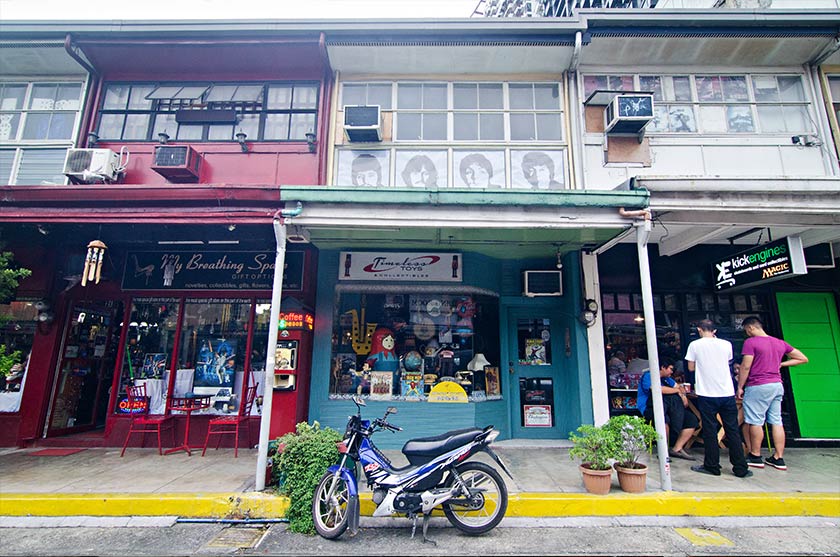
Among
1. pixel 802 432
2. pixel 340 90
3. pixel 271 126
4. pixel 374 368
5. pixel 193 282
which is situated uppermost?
pixel 340 90

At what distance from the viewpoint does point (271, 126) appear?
328 inches

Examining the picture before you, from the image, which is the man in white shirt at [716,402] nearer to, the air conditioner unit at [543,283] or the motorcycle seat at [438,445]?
the air conditioner unit at [543,283]

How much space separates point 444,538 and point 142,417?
6.13m

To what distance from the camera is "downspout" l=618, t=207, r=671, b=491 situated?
5.04 meters

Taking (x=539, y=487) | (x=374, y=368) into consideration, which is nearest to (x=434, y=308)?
(x=374, y=368)

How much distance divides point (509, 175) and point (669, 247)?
336 cm

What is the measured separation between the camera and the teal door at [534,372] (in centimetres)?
803

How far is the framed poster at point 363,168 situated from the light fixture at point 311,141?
51cm

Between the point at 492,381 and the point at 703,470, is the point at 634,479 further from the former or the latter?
the point at 492,381

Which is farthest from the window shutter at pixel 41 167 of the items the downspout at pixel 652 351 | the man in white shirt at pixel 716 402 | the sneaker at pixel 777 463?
the sneaker at pixel 777 463

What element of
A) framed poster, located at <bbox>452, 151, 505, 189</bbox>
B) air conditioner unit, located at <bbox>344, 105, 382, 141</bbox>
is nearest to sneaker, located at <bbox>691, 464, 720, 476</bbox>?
framed poster, located at <bbox>452, 151, 505, 189</bbox>

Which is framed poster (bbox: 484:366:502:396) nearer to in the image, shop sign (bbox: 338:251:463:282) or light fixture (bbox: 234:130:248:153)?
shop sign (bbox: 338:251:463:282)

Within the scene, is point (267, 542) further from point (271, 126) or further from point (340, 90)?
point (340, 90)

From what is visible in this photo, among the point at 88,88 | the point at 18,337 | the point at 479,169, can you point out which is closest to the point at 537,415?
the point at 479,169
